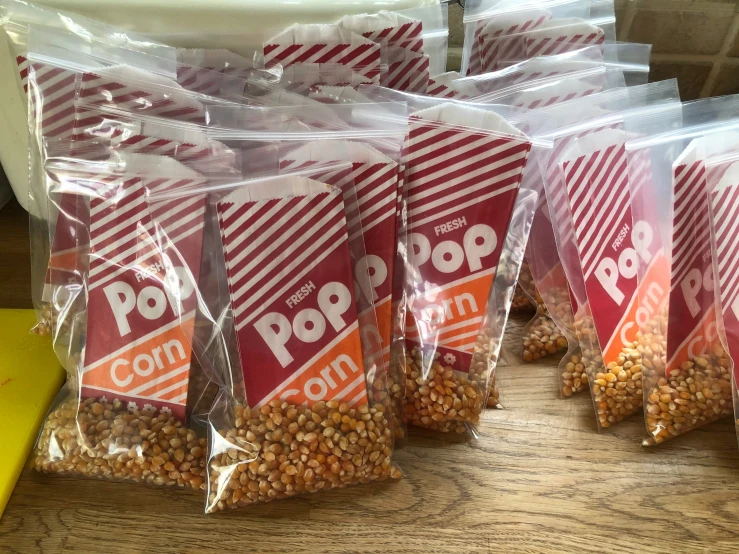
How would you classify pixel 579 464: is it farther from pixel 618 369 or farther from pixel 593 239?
pixel 593 239

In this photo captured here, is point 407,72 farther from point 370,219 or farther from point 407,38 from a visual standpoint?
point 370,219

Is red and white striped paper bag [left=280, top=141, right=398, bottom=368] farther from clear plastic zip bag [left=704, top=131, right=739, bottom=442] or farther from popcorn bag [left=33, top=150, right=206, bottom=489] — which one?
clear plastic zip bag [left=704, top=131, right=739, bottom=442]

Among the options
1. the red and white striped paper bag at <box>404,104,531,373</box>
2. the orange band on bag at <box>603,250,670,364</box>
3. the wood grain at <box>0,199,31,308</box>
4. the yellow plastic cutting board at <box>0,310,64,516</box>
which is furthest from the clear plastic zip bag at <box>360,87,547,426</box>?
the wood grain at <box>0,199,31,308</box>

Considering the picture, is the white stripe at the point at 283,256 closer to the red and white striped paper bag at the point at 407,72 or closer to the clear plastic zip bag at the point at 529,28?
the red and white striped paper bag at the point at 407,72

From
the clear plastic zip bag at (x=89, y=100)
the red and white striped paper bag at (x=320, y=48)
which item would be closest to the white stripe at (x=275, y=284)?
the clear plastic zip bag at (x=89, y=100)

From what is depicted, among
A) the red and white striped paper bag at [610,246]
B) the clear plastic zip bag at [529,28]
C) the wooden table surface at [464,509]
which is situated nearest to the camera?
the wooden table surface at [464,509]
